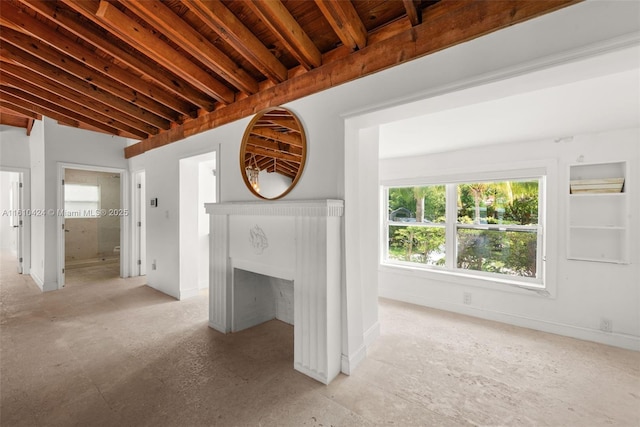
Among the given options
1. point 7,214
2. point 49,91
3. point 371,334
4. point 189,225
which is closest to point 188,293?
point 189,225

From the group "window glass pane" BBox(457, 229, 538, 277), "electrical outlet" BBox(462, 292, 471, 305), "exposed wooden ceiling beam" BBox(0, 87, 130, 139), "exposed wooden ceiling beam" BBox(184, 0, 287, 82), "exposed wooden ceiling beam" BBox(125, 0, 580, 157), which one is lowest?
"electrical outlet" BBox(462, 292, 471, 305)

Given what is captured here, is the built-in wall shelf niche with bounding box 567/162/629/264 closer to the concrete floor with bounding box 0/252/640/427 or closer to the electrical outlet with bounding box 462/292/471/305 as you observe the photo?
the concrete floor with bounding box 0/252/640/427

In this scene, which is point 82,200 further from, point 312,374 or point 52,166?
point 312,374

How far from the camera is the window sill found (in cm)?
282

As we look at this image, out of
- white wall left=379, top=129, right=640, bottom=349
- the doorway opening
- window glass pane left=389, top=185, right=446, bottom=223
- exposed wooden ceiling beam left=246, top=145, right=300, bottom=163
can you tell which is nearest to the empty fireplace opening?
exposed wooden ceiling beam left=246, top=145, right=300, bottom=163

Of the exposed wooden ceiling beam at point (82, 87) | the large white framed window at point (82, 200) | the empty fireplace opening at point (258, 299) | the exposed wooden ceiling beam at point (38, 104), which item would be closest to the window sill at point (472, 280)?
the empty fireplace opening at point (258, 299)

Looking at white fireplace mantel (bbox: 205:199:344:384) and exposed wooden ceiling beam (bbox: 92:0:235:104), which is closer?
exposed wooden ceiling beam (bbox: 92:0:235:104)

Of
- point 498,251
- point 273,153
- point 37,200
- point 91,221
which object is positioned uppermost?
point 273,153

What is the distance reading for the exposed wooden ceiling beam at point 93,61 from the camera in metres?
1.97

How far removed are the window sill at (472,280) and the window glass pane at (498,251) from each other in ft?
0.51

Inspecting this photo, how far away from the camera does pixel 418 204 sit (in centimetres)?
378

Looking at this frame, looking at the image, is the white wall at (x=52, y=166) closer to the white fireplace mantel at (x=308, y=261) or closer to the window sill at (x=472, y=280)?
the white fireplace mantel at (x=308, y=261)

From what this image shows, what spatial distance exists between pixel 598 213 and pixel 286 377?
340 centimetres

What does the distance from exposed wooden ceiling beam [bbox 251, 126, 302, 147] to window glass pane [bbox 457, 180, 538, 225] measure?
240 cm
